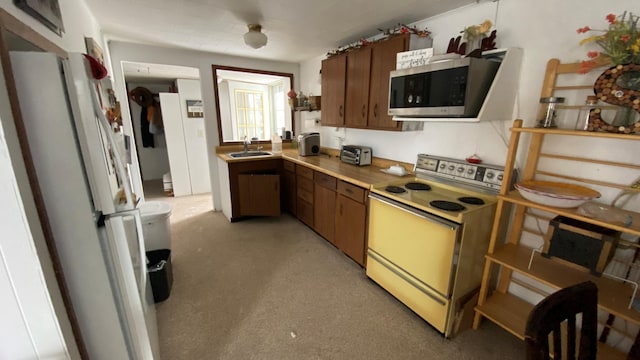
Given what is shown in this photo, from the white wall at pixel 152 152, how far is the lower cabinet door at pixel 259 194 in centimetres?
316

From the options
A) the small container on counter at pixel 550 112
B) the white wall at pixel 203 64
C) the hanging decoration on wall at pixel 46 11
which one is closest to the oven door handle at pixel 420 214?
the small container on counter at pixel 550 112

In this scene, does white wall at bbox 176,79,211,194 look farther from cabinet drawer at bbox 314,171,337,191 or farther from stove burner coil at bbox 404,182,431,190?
stove burner coil at bbox 404,182,431,190

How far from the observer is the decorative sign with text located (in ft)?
6.05

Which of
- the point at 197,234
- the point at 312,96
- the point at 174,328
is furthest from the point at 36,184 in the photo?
the point at 312,96

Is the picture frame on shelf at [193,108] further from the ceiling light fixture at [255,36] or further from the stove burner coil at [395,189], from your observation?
the stove burner coil at [395,189]

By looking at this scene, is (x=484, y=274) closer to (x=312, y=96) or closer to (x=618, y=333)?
(x=618, y=333)

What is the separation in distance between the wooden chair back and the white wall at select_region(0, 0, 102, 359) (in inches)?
59.7

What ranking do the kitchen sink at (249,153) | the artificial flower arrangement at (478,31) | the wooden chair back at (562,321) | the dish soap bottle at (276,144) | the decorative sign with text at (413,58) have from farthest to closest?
the dish soap bottle at (276,144)
the kitchen sink at (249,153)
the decorative sign with text at (413,58)
the artificial flower arrangement at (478,31)
the wooden chair back at (562,321)

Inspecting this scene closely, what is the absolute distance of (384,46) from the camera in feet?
7.20

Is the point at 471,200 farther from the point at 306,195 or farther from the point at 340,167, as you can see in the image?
the point at 306,195

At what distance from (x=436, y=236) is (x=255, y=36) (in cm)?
215

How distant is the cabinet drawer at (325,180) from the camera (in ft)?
8.32

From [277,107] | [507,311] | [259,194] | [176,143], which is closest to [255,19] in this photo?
[259,194]

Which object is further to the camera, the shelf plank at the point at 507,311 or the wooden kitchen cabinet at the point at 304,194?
the wooden kitchen cabinet at the point at 304,194
